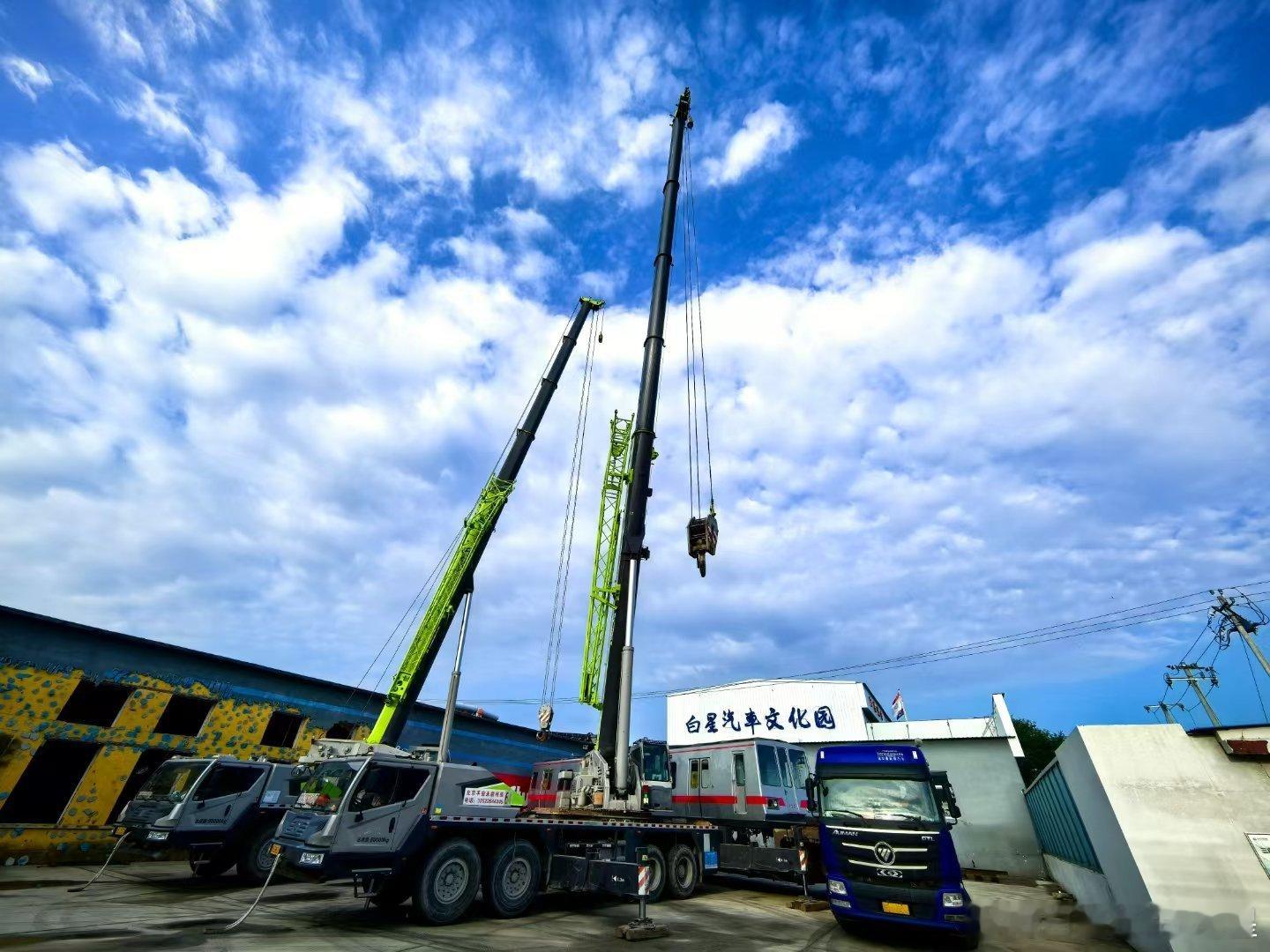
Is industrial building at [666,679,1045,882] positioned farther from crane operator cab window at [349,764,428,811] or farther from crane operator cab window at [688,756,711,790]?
crane operator cab window at [349,764,428,811]

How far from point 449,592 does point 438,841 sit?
10.6 metres

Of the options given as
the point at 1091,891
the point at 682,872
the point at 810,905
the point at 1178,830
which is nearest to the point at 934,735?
the point at 1091,891

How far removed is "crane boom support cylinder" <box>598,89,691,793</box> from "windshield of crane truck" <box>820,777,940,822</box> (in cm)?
504

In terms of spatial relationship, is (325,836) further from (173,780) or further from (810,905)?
(810,905)

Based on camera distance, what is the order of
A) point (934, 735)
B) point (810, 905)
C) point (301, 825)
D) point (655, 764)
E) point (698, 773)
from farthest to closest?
1. point (934, 735)
2. point (698, 773)
3. point (655, 764)
4. point (810, 905)
5. point (301, 825)

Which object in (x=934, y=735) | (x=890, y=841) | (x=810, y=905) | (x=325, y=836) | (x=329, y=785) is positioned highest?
(x=934, y=735)

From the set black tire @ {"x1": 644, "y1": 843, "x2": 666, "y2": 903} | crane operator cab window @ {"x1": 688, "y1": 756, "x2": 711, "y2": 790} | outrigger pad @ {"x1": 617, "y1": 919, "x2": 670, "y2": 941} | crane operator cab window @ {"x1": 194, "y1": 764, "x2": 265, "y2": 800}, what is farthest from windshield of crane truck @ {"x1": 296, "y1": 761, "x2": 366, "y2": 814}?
crane operator cab window @ {"x1": 688, "y1": 756, "x2": 711, "y2": 790}

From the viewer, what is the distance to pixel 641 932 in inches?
356

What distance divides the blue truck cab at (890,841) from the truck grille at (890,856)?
0.01 meters

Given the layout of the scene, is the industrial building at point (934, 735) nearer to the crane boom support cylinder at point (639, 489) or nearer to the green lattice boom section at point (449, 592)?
the crane boom support cylinder at point (639, 489)

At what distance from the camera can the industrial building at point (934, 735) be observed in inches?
946

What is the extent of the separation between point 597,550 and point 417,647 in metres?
6.77

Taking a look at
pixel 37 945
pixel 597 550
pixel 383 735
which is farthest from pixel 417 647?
pixel 37 945

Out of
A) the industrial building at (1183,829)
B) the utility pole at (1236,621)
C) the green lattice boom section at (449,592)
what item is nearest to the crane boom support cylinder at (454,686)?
the green lattice boom section at (449,592)
